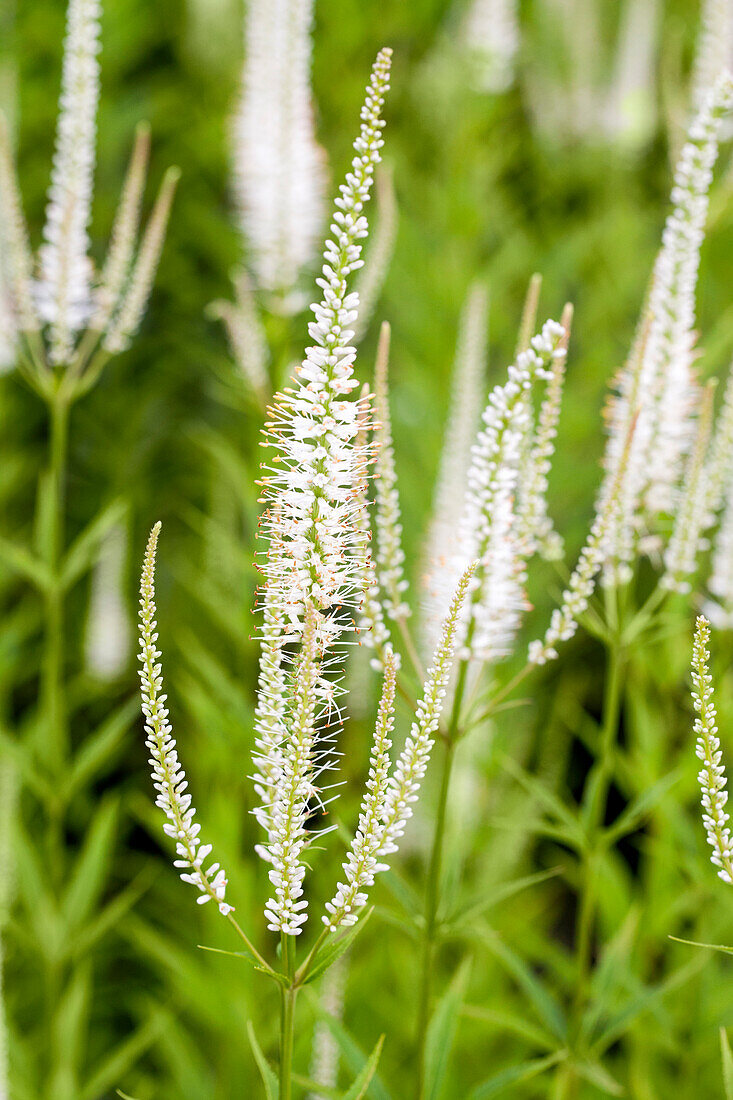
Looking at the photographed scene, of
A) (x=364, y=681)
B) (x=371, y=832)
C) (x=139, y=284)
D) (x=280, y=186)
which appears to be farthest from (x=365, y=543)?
(x=364, y=681)

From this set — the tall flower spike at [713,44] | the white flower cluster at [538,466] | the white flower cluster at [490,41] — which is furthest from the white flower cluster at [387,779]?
the white flower cluster at [490,41]

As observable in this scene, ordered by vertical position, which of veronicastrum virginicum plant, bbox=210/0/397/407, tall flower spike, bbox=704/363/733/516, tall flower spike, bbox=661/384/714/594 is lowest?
tall flower spike, bbox=661/384/714/594

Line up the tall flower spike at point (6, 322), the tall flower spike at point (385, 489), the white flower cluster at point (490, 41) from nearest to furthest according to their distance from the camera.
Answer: the tall flower spike at point (385, 489), the tall flower spike at point (6, 322), the white flower cluster at point (490, 41)

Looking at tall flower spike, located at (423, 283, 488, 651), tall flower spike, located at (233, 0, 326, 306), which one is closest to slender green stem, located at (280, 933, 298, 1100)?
tall flower spike, located at (423, 283, 488, 651)

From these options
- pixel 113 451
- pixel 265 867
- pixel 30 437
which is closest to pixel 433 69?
pixel 113 451

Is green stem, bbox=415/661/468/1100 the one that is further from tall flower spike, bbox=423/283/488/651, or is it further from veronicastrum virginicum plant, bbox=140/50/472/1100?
tall flower spike, bbox=423/283/488/651

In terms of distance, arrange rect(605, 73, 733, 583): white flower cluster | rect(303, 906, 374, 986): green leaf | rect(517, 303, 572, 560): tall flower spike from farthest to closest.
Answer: rect(605, 73, 733, 583): white flower cluster → rect(517, 303, 572, 560): tall flower spike → rect(303, 906, 374, 986): green leaf

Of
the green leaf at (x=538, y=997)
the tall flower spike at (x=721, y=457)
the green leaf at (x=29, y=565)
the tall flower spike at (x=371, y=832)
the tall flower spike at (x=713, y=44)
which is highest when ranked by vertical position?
the tall flower spike at (x=713, y=44)

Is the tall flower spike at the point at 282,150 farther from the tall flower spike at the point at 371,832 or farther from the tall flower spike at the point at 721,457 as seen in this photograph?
the tall flower spike at the point at 371,832
